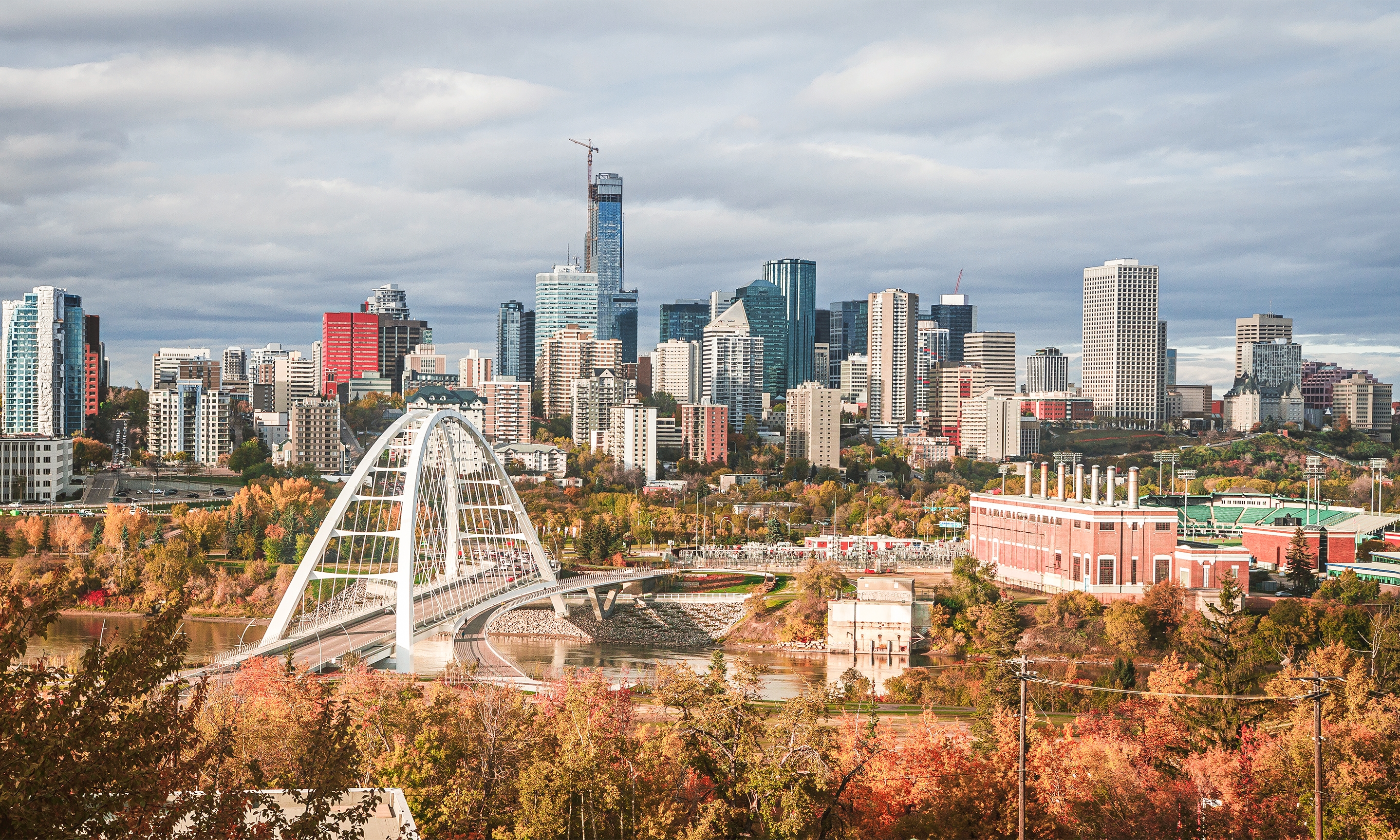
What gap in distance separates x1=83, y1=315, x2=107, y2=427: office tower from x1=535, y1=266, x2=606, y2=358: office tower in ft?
263

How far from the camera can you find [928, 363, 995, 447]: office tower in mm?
158875

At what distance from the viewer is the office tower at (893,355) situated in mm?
179750

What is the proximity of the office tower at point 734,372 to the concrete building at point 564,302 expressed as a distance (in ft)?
116

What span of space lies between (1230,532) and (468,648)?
47.9 m

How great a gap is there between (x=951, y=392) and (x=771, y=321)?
40.2 meters

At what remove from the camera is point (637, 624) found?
57.7 metres

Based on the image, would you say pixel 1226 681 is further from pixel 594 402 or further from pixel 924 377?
pixel 924 377

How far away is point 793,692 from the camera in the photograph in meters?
40.2

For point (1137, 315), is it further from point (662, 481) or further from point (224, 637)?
point (224, 637)

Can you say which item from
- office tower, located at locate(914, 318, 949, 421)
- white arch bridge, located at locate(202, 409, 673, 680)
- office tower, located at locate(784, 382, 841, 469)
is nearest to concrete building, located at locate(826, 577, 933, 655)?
white arch bridge, located at locate(202, 409, 673, 680)

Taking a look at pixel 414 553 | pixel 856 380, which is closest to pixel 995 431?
pixel 856 380

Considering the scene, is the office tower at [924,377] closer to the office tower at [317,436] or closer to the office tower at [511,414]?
the office tower at [511,414]

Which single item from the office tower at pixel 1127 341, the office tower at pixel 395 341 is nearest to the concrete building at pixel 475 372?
the office tower at pixel 395 341

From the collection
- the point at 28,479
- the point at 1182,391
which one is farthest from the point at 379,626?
the point at 1182,391
